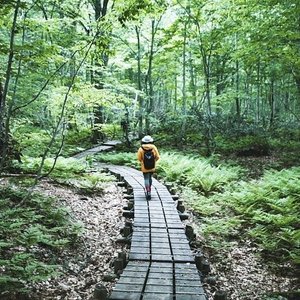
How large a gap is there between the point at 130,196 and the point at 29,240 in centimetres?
506

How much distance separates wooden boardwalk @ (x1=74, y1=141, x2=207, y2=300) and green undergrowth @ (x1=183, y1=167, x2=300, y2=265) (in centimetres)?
116

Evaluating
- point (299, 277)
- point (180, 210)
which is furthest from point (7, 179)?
point (299, 277)

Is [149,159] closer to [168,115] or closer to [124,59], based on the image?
[124,59]

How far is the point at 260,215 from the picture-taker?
866 cm

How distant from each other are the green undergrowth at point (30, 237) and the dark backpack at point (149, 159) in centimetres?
265

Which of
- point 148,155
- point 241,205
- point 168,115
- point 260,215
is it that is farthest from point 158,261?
point 168,115

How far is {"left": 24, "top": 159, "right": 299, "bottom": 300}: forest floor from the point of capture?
529 centimetres

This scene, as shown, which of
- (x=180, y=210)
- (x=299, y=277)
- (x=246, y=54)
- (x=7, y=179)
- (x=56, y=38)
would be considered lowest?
(x=299, y=277)

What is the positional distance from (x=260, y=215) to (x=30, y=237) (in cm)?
570

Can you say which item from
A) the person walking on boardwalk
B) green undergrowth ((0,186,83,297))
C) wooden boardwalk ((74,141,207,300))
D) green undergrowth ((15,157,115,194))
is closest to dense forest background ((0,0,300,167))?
green undergrowth ((15,157,115,194))

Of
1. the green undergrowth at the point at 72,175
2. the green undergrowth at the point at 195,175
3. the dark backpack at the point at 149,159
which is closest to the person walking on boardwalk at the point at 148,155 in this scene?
the dark backpack at the point at 149,159

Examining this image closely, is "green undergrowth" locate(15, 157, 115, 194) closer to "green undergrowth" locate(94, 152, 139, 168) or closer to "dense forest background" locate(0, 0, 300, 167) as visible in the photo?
"dense forest background" locate(0, 0, 300, 167)

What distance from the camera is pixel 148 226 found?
7.55 meters

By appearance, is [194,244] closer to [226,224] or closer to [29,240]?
[226,224]
